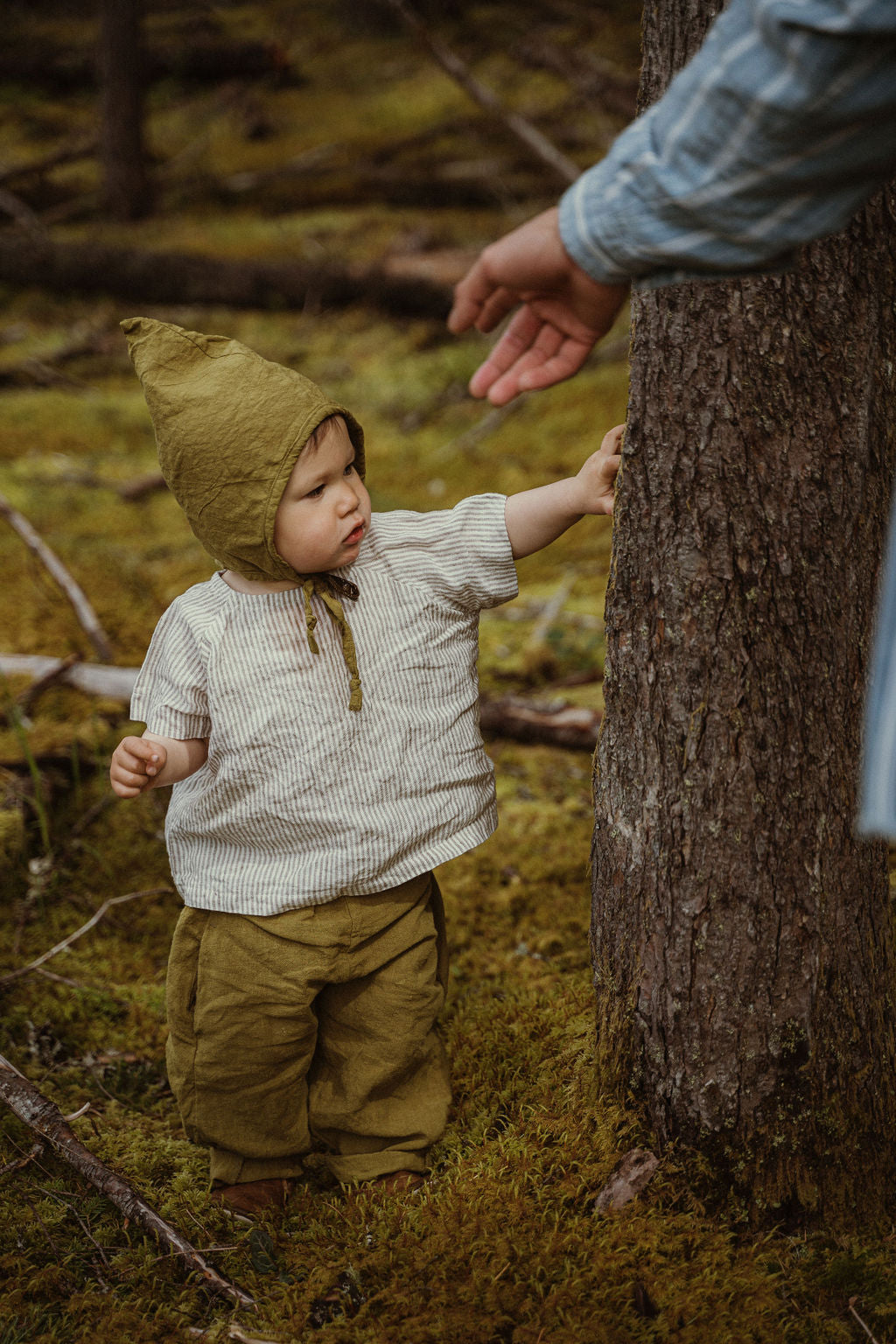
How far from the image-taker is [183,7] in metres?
13.3

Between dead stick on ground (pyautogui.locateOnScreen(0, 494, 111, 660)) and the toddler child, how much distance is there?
1.99 metres

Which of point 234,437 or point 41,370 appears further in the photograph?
point 41,370

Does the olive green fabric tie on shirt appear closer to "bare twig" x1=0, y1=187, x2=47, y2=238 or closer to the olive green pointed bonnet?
the olive green pointed bonnet

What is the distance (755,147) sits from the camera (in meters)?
1.25

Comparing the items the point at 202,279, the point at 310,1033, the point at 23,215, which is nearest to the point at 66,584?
the point at 310,1033

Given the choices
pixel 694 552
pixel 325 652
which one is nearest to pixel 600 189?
pixel 694 552

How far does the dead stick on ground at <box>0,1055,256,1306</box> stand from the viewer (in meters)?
1.94

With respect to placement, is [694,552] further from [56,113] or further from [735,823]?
[56,113]

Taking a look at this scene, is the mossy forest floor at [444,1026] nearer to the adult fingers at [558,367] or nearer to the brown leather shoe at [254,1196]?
the brown leather shoe at [254,1196]

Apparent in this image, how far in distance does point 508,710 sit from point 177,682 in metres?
2.01

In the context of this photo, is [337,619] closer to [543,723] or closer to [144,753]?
[144,753]

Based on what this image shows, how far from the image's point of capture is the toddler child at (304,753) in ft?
6.71

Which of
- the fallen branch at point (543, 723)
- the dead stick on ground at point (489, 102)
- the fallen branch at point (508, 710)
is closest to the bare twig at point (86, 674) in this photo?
the fallen branch at point (508, 710)

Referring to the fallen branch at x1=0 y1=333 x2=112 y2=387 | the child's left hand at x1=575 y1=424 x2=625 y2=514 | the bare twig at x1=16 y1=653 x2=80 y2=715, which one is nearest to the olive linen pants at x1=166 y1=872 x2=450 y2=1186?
the child's left hand at x1=575 y1=424 x2=625 y2=514
